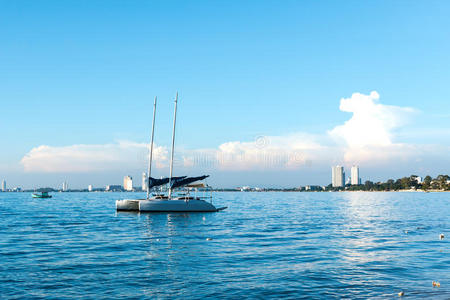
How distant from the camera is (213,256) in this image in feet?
92.2

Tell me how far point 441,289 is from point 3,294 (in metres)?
19.9

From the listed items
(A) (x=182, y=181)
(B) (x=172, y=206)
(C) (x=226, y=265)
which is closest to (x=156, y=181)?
(A) (x=182, y=181)

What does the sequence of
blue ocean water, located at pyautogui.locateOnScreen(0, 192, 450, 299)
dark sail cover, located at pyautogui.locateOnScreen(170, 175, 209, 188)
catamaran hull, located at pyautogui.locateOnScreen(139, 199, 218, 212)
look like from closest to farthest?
1. blue ocean water, located at pyautogui.locateOnScreen(0, 192, 450, 299)
2. catamaran hull, located at pyautogui.locateOnScreen(139, 199, 218, 212)
3. dark sail cover, located at pyautogui.locateOnScreen(170, 175, 209, 188)

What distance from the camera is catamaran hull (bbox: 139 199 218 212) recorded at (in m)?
71.1

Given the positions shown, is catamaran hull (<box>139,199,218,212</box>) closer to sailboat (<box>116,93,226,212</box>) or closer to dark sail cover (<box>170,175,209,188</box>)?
sailboat (<box>116,93,226,212</box>)

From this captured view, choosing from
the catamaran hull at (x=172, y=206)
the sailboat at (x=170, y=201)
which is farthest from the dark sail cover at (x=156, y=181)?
the catamaran hull at (x=172, y=206)

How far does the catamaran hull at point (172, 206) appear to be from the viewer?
2798 inches

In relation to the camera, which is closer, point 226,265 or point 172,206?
point 226,265

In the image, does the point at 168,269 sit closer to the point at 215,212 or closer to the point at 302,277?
the point at 302,277

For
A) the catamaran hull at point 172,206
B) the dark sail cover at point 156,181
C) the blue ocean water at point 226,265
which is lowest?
the blue ocean water at point 226,265

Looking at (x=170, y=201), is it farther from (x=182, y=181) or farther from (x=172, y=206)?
(x=182, y=181)

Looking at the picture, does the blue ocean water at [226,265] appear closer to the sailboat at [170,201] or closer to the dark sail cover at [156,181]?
the sailboat at [170,201]

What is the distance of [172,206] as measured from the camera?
71625mm

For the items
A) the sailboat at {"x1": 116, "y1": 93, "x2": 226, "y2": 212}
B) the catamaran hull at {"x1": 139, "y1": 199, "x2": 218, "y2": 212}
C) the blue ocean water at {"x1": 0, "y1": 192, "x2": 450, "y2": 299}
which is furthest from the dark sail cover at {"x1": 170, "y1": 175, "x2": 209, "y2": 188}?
the blue ocean water at {"x1": 0, "y1": 192, "x2": 450, "y2": 299}
